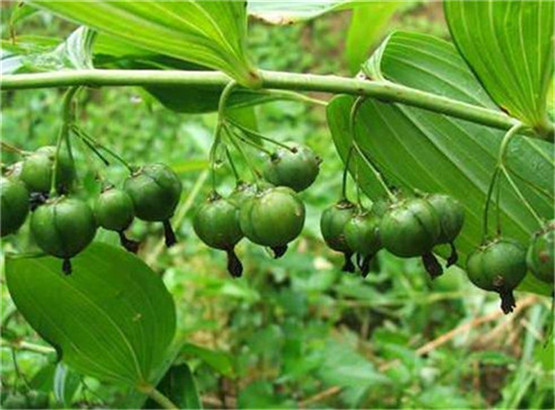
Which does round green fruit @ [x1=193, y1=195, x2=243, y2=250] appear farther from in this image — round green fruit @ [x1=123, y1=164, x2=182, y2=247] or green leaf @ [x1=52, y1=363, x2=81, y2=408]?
green leaf @ [x1=52, y1=363, x2=81, y2=408]

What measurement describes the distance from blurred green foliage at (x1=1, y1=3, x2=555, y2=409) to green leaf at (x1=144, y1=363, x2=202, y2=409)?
76 millimetres

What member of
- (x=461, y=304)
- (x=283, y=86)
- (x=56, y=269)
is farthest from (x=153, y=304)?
(x=461, y=304)

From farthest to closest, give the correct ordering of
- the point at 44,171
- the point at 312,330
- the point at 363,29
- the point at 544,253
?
the point at 312,330 < the point at 363,29 < the point at 44,171 < the point at 544,253

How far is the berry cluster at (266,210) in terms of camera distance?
1.19 metres

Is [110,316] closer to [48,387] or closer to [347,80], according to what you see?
[48,387]

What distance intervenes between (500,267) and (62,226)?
56 cm

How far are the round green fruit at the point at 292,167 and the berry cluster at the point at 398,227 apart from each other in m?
0.07

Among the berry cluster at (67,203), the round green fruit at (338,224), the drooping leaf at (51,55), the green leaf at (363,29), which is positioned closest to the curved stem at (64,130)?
the berry cluster at (67,203)

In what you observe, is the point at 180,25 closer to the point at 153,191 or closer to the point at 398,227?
the point at 153,191

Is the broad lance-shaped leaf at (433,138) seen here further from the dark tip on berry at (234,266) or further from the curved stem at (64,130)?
the curved stem at (64,130)

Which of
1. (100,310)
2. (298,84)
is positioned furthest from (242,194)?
(100,310)

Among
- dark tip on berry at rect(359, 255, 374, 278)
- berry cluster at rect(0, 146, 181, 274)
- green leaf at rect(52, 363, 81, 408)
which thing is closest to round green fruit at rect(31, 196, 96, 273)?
berry cluster at rect(0, 146, 181, 274)

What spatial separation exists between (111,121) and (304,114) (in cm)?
92

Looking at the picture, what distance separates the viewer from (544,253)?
3.60ft
